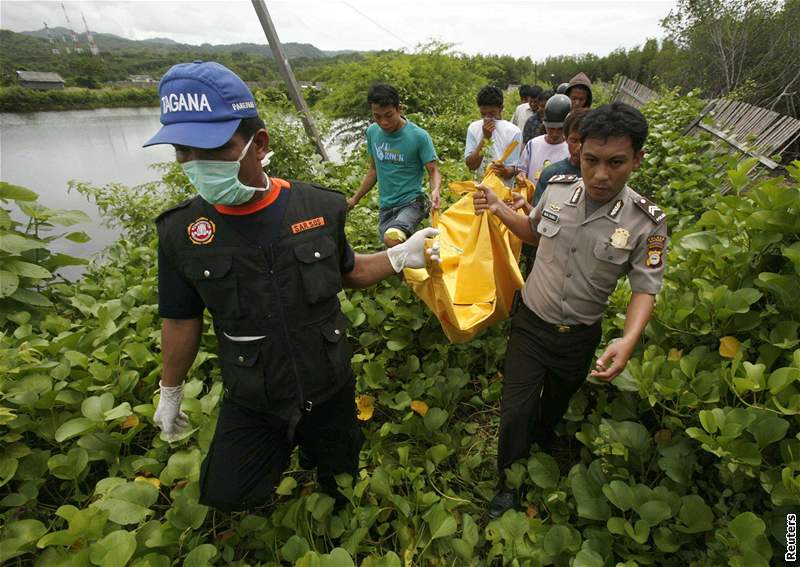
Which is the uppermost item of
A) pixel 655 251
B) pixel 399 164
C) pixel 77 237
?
pixel 655 251

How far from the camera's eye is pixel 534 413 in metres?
2.11

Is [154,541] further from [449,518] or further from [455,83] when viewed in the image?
[455,83]

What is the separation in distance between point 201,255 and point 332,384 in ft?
2.29

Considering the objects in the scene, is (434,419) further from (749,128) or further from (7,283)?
(749,128)

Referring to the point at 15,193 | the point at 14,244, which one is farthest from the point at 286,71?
the point at 14,244

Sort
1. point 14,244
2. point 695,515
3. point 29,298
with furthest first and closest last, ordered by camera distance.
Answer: point 29,298 < point 14,244 < point 695,515

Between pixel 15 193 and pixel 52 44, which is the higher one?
pixel 52 44

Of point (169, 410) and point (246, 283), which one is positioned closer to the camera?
point (246, 283)

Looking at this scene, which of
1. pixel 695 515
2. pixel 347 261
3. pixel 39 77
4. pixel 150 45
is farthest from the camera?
pixel 150 45

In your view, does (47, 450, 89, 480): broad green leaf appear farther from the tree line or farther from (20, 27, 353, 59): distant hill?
the tree line

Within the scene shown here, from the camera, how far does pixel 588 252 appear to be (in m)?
1.92

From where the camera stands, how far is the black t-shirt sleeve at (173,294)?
1.52 metres

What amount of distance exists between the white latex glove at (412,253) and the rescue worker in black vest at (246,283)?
19cm

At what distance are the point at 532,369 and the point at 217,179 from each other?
163 cm
